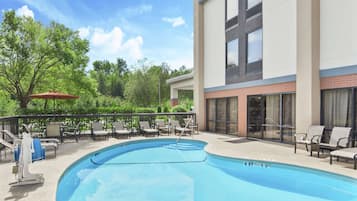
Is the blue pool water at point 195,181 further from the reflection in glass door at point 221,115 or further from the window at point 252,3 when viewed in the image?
the window at point 252,3

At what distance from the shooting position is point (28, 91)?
18344 mm

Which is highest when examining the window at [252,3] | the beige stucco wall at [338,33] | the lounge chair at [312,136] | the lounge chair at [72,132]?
the window at [252,3]

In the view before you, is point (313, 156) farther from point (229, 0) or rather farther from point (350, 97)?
point (229, 0)

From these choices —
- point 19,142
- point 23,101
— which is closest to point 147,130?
point 19,142

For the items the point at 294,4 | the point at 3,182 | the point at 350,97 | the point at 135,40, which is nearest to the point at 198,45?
the point at 294,4

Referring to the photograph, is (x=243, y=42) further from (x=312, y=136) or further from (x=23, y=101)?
(x=23, y=101)

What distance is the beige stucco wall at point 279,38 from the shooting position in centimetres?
897

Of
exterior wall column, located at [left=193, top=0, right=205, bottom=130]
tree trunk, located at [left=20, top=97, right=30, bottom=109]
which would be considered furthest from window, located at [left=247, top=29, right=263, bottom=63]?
tree trunk, located at [left=20, top=97, right=30, bottom=109]

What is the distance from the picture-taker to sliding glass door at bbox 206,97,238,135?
12.2 metres

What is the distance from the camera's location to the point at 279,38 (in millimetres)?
9484

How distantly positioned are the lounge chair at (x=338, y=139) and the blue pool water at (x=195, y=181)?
157 cm

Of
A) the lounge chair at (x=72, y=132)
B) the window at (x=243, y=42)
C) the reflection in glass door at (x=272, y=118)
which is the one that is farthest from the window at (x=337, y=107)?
the lounge chair at (x=72, y=132)

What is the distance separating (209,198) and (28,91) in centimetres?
1758

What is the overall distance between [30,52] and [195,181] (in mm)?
15699
